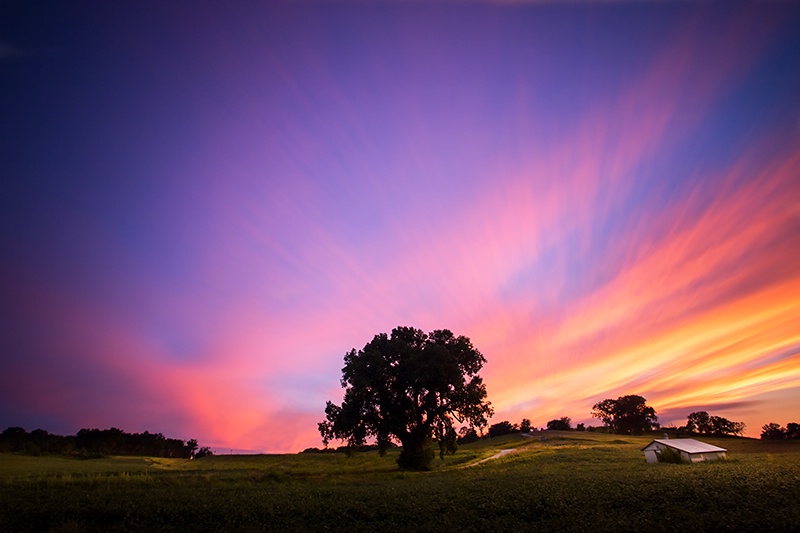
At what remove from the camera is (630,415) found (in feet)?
598

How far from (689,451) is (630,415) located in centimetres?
15223

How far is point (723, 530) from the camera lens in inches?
604

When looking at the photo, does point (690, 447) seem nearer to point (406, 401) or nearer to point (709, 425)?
point (406, 401)

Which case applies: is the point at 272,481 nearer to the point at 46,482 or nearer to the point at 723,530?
the point at 46,482

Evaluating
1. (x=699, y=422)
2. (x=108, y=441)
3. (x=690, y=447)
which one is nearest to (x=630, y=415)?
(x=699, y=422)

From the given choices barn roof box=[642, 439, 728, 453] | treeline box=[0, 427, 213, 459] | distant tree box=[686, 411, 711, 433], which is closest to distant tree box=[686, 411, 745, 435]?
distant tree box=[686, 411, 711, 433]

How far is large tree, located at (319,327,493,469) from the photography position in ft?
173

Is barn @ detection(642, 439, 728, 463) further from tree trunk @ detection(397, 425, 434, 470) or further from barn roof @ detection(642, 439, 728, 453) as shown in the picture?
tree trunk @ detection(397, 425, 434, 470)

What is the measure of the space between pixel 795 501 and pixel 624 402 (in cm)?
19490

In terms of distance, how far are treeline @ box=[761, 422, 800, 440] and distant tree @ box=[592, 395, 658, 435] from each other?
3943 centimetres

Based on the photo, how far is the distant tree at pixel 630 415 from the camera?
180 metres

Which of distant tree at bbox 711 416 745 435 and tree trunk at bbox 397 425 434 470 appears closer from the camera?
tree trunk at bbox 397 425 434 470

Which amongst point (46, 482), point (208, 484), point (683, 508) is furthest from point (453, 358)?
point (46, 482)

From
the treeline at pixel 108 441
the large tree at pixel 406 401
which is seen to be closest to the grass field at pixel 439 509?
the large tree at pixel 406 401
